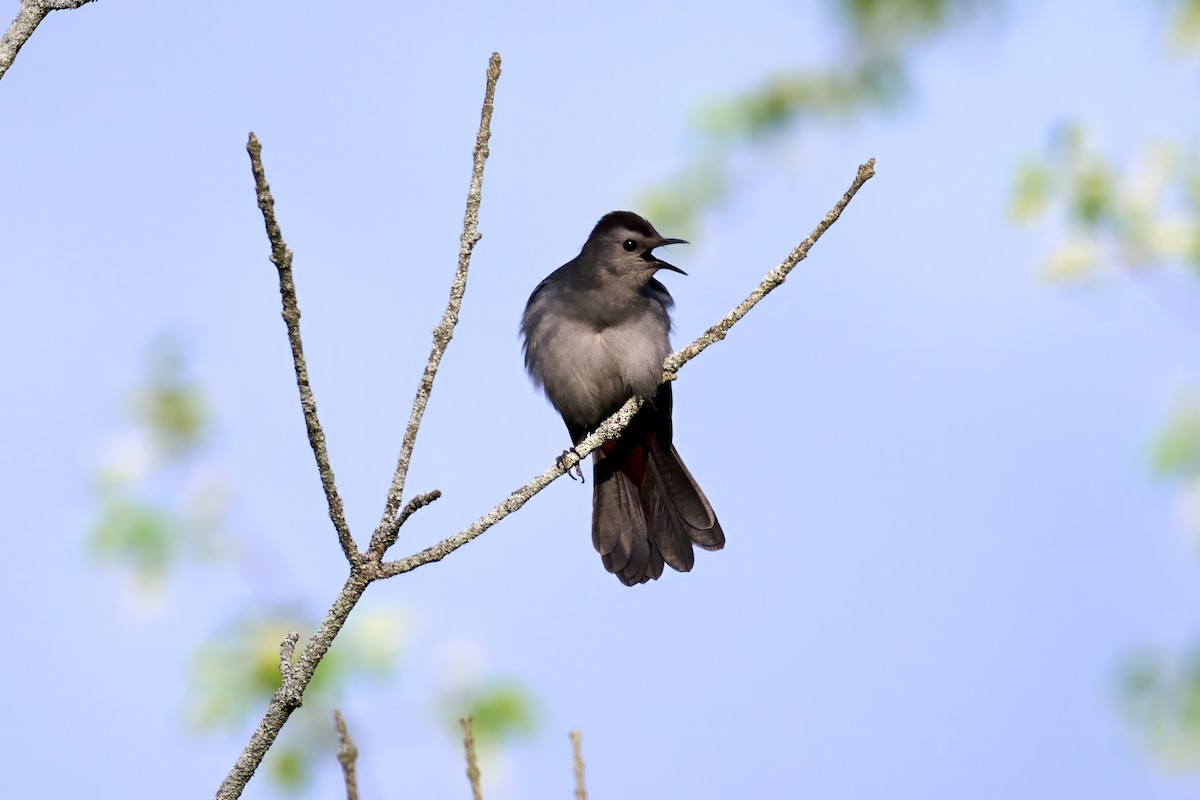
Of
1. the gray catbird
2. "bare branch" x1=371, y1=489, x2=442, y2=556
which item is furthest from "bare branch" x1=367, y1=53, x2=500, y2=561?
the gray catbird

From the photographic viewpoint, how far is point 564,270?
8117 mm

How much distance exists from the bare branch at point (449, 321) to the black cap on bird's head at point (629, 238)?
12.6 ft

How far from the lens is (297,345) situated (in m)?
3.34

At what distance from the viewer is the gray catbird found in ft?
24.1

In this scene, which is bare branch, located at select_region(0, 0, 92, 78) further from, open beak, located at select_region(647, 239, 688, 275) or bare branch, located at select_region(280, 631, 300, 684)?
open beak, located at select_region(647, 239, 688, 275)

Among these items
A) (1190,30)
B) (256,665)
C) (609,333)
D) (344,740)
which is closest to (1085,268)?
(1190,30)

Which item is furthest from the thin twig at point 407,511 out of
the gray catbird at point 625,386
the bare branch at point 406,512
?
the gray catbird at point 625,386

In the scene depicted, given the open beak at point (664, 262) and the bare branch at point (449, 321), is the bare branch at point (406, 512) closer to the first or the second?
the bare branch at point (449, 321)

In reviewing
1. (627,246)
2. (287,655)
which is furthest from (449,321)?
(627,246)

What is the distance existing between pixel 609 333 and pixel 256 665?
2.69 m

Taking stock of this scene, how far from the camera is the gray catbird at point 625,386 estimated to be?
24.1 feet

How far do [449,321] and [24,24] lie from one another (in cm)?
153

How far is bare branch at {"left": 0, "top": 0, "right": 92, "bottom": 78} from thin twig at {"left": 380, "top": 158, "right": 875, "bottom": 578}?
5.89ft

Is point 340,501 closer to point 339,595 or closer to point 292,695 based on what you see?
point 339,595
